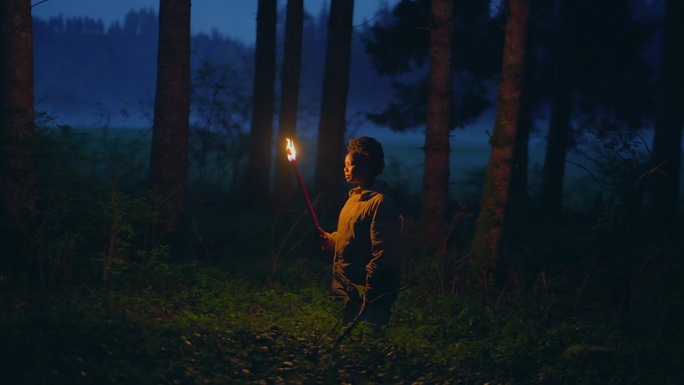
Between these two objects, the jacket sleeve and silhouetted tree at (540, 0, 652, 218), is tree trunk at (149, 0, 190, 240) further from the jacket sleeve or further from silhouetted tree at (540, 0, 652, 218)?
silhouetted tree at (540, 0, 652, 218)

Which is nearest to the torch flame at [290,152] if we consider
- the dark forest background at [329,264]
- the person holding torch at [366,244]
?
the person holding torch at [366,244]

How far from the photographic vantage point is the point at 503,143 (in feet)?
35.9

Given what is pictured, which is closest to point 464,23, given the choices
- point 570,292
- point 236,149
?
point 236,149

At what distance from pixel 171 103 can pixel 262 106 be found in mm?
8118

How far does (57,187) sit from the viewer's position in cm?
1055

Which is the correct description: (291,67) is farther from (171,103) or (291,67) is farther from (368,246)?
(368,246)

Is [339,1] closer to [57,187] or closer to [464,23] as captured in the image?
[464,23]

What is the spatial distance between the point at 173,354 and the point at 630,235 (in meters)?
5.57

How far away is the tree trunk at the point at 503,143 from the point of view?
11.0 meters

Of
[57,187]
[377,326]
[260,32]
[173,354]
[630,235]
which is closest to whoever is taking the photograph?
[173,354]

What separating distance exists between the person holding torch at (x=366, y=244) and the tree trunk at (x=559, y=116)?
14.1 meters

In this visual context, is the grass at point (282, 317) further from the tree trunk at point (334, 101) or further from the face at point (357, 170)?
the tree trunk at point (334, 101)

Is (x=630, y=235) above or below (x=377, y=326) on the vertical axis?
above

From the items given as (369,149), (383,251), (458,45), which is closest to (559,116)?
(458,45)
